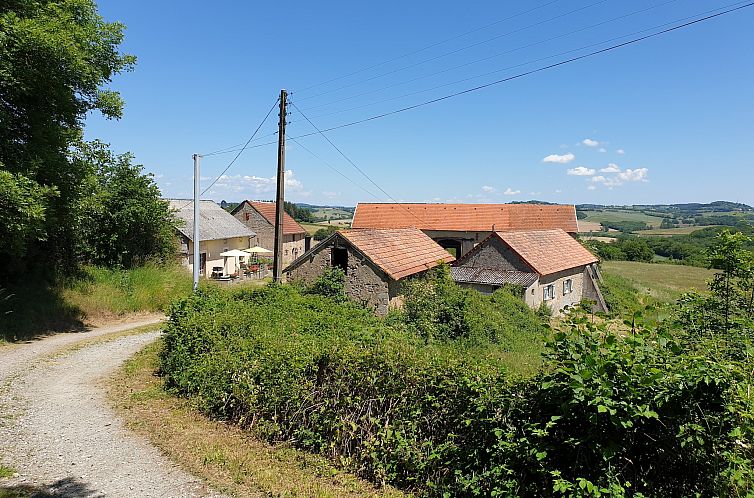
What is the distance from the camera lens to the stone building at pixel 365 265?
63.7 ft

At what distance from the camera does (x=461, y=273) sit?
1113 inches

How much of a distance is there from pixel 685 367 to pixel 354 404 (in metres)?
4.07

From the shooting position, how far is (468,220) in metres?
47.1

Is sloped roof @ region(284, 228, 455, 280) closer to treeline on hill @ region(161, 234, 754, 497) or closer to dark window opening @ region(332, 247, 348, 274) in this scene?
dark window opening @ region(332, 247, 348, 274)

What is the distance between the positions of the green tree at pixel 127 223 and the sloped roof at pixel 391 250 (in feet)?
24.9

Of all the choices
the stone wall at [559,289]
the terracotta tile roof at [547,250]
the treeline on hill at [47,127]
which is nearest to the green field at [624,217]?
the terracotta tile roof at [547,250]

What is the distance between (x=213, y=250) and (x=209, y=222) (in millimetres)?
2577

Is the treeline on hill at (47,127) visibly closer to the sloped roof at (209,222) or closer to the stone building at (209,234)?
the stone building at (209,234)

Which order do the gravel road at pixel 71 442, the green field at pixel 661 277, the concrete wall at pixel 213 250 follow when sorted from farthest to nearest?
the green field at pixel 661 277 < the concrete wall at pixel 213 250 < the gravel road at pixel 71 442

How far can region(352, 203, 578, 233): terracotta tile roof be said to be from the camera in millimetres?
45781

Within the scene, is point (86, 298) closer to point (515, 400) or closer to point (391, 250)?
point (391, 250)

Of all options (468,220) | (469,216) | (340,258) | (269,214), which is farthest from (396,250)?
(269,214)

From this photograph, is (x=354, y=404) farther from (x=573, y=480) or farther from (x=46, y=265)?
(x=46, y=265)

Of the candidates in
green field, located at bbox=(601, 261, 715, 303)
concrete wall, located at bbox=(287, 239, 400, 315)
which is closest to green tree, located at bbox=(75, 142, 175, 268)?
concrete wall, located at bbox=(287, 239, 400, 315)
